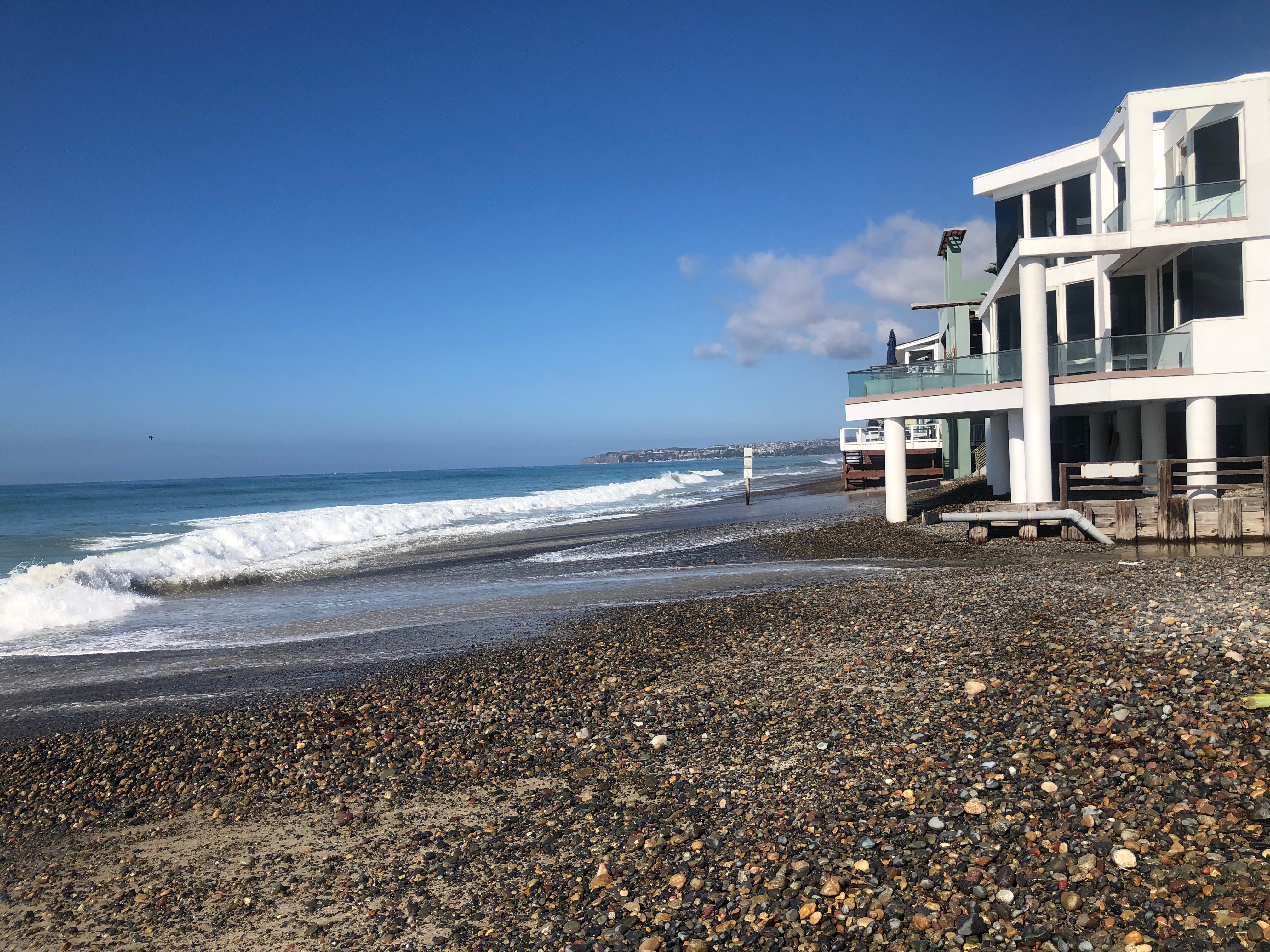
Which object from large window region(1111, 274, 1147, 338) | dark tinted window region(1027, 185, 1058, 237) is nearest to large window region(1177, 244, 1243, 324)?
large window region(1111, 274, 1147, 338)

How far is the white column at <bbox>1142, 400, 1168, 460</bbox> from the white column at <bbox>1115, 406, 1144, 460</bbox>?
216 centimetres

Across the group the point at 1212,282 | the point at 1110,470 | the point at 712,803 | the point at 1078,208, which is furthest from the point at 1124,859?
the point at 1078,208

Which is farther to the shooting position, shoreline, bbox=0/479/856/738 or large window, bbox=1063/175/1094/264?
large window, bbox=1063/175/1094/264

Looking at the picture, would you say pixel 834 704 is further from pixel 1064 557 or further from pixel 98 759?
pixel 1064 557

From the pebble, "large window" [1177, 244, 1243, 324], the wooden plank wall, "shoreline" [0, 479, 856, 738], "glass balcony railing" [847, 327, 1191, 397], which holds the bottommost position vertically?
"shoreline" [0, 479, 856, 738]

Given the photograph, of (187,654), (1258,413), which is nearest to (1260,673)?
(187,654)

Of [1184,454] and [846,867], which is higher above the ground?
[1184,454]

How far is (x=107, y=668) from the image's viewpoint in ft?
34.3

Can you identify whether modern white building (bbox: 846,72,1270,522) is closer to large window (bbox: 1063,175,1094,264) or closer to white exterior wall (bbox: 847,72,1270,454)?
white exterior wall (bbox: 847,72,1270,454)

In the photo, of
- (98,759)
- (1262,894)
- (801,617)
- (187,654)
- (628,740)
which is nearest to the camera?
(1262,894)

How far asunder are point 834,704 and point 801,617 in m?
3.40

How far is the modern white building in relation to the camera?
15609mm

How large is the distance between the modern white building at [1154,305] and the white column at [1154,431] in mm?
34

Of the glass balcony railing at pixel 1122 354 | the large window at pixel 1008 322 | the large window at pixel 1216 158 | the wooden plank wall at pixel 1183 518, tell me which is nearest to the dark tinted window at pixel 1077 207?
the large window at pixel 1008 322
